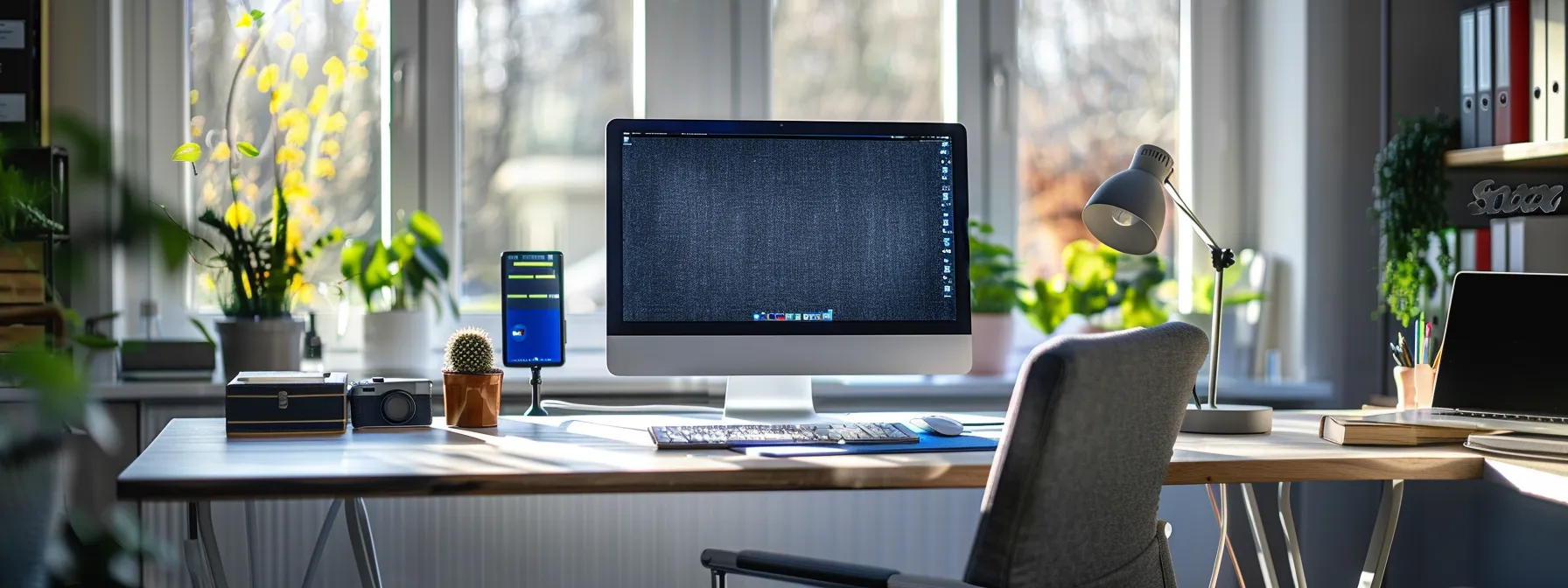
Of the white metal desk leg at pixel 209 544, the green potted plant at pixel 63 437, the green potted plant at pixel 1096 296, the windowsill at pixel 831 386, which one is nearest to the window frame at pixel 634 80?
the windowsill at pixel 831 386

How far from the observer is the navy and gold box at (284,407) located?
1.69 meters

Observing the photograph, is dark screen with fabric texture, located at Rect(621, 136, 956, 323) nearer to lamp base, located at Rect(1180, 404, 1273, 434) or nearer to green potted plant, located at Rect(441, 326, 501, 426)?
green potted plant, located at Rect(441, 326, 501, 426)

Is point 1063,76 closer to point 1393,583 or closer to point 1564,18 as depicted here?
point 1564,18

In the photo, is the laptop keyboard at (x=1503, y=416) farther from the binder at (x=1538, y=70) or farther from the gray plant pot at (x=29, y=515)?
the gray plant pot at (x=29, y=515)

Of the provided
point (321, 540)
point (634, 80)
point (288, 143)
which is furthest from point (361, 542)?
point (634, 80)

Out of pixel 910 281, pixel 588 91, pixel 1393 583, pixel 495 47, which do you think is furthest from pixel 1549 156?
pixel 495 47

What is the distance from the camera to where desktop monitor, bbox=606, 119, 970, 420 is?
1812 mm

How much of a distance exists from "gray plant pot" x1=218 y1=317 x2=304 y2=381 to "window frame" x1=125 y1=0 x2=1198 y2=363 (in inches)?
12.4

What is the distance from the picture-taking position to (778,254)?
183cm

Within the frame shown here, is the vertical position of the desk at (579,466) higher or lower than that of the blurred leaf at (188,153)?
lower

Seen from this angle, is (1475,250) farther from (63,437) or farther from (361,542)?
(63,437)

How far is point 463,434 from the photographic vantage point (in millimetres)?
1738

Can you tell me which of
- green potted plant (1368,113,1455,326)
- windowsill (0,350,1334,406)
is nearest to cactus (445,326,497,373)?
windowsill (0,350,1334,406)

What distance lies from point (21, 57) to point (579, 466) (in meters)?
1.76
